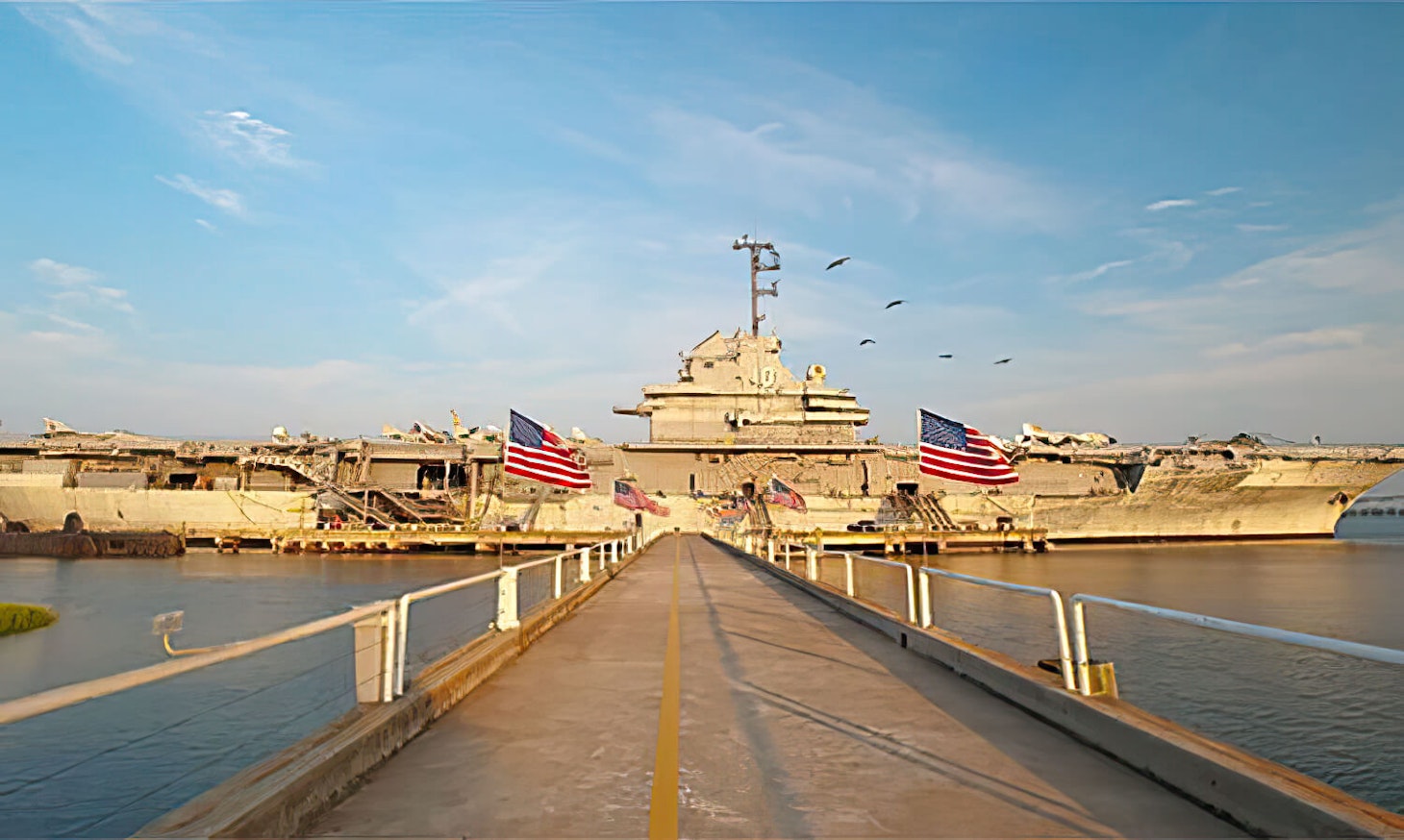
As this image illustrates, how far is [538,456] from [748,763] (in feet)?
42.2

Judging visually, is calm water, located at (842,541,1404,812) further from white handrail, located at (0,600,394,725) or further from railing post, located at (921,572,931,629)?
white handrail, located at (0,600,394,725)

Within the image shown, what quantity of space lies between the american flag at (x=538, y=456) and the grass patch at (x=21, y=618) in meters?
14.9

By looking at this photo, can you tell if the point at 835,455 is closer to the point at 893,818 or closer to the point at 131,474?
the point at 131,474

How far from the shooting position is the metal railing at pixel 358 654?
9.21 feet

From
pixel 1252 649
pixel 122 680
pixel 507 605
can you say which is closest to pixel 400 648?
pixel 122 680

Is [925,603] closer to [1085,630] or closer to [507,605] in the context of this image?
[1085,630]

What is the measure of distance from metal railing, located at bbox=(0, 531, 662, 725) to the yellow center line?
6.64ft

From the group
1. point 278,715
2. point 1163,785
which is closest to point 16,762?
point 278,715

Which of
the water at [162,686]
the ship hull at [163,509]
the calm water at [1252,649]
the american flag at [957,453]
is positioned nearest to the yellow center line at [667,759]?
the water at [162,686]

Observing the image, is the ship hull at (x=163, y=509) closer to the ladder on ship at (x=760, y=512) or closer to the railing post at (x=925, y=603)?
the ladder on ship at (x=760, y=512)

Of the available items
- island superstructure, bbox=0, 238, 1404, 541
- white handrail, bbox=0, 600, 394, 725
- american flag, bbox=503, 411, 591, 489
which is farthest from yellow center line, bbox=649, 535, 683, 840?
island superstructure, bbox=0, 238, 1404, 541

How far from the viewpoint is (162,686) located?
1422 centimetres

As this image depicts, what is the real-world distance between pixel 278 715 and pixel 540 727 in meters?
7.73

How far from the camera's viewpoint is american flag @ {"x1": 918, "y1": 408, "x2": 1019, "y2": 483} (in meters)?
16.6
